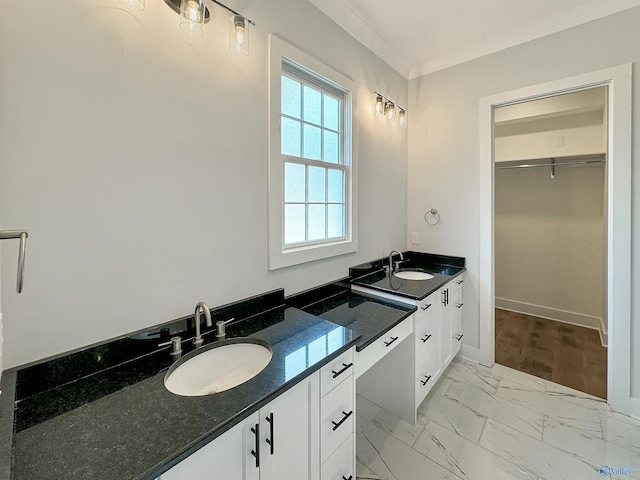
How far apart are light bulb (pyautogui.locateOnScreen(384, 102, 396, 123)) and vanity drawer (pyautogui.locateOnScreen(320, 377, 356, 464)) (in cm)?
213

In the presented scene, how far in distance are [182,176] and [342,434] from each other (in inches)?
52.6

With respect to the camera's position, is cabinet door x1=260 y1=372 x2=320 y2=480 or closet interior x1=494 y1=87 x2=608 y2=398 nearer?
cabinet door x1=260 y1=372 x2=320 y2=480

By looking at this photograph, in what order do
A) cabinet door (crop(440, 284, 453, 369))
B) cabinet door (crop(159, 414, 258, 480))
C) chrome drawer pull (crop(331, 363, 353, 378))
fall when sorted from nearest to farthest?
cabinet door (crop(159, 414, 258, 480)) → chrome drawer pull (crop(331, 363, 353, 378)) → cabinet door (crop(440, 284, 453, 369))

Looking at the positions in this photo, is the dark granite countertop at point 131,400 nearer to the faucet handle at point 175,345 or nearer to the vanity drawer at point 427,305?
the faucet handle at point 175,345

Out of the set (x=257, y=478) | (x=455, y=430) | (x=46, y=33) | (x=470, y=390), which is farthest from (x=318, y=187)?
(x=470, y=390)

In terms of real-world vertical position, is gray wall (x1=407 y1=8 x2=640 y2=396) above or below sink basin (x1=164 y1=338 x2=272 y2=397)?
above

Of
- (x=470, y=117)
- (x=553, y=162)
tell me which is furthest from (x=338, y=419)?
(x=553, y=162)

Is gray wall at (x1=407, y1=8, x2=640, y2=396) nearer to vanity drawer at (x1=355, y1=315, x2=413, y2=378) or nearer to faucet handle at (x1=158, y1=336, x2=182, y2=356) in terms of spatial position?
vanity drawer at (x1=355, y1=315, x2=413, y2=378)

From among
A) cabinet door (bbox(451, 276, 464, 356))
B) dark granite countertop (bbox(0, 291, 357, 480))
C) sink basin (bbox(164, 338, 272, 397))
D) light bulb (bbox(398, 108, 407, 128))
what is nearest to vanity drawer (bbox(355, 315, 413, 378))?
dark granite countertop (bbox(0, 291, 357, 480))

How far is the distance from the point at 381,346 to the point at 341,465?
551mm

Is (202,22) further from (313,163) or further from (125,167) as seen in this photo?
(313,163)

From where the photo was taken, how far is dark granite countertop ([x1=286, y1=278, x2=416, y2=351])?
1.45m

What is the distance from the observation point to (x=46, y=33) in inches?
36.0

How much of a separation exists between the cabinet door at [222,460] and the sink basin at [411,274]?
6.12 feet
